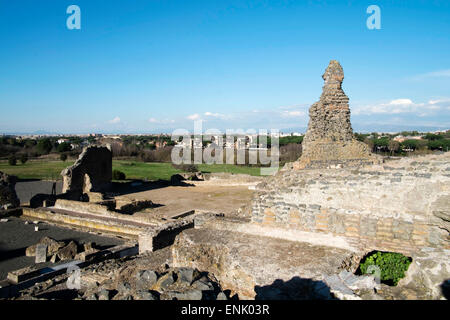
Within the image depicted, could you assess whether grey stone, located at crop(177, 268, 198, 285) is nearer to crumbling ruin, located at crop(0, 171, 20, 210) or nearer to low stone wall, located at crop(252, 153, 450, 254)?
low stone wall, located at crop(252, 153, 450, 254)

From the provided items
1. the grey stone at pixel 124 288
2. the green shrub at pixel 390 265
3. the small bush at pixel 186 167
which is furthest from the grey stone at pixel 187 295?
the small bush at pixel 186 167

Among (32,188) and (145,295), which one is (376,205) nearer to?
(145,295)

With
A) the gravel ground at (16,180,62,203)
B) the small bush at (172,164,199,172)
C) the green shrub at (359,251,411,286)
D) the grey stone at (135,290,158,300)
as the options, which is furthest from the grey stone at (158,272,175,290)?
the small bush at (172,164,199,172)

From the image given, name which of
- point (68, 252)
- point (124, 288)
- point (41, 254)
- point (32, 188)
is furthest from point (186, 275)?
point (32, 188)

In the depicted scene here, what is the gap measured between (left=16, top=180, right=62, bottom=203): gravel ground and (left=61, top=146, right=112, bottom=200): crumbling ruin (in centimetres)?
312

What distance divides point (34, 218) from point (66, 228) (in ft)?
10.7

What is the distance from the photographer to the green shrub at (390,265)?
524 centimetres

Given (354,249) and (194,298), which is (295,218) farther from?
(194,298)

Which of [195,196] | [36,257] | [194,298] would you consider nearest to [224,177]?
[195,196]

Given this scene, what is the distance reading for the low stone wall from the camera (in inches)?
194

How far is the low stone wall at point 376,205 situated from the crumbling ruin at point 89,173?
18.3 meters

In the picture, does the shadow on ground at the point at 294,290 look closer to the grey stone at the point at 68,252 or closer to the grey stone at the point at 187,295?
the grey stone at the point at 187,295

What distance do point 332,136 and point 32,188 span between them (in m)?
24.0

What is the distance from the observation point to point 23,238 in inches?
485
